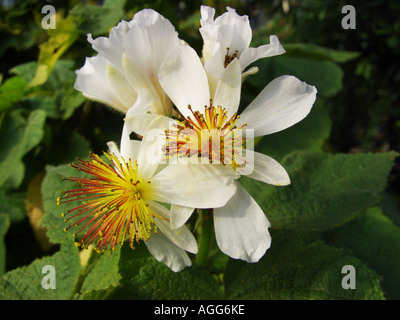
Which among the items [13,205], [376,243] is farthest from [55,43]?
[376,243]

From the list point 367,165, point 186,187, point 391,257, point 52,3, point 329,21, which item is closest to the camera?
point 186,187

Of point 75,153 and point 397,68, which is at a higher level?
point 397,68

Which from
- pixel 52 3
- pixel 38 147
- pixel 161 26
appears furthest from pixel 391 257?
pixel 52 3

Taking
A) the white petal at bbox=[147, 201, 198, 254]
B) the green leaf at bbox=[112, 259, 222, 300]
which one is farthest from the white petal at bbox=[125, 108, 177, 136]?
the green leaf at bbox=[112, 259, 222, 300]

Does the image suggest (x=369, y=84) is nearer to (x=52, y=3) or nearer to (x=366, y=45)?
(x=366, y=45)

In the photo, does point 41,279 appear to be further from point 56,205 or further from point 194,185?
point 194,185

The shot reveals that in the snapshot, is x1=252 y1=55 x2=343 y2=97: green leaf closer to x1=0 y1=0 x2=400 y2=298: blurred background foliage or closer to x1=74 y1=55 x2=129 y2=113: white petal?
x1=0 y1=0 x2=400 y2=298: blurred background foliage
